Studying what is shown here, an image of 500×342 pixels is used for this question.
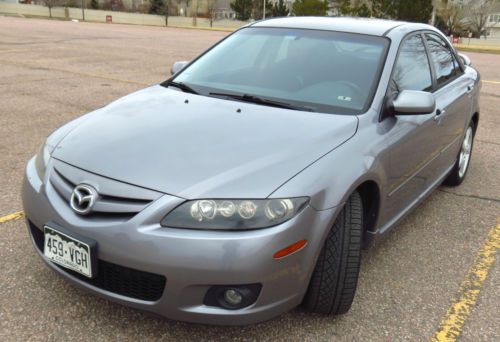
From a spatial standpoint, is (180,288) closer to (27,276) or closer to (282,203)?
(282,203)

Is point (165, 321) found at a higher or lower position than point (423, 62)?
lower

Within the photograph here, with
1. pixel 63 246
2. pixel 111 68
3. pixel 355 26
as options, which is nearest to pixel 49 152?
pixel 63 246

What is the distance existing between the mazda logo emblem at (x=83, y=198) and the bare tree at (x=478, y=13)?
211 feet

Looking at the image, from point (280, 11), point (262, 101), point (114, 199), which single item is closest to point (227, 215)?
point (114, 199)

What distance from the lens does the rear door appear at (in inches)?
152

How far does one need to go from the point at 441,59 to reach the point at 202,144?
2589 millimetres

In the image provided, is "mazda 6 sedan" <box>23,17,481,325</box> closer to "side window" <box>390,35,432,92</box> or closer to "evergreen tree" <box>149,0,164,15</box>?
"side window" <box>390,35,432,92</box>

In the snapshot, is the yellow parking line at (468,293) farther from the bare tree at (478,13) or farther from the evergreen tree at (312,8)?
the bare tree at (478,13)

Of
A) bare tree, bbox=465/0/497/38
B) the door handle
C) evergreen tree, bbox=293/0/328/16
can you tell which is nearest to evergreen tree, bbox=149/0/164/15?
evergreen tree, bbox=293/0/328/16

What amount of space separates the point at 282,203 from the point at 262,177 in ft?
0.52

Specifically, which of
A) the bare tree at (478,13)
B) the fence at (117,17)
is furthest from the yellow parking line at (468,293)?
the bare tree at (478,13)

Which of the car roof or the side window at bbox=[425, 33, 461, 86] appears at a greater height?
the car roof

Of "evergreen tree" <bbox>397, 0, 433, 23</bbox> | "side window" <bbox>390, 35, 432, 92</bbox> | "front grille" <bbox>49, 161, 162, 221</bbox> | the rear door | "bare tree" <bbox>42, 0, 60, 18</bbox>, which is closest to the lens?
"front grille" <bbox>49, 161, 162, 221</bbox>

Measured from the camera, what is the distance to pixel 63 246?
234 centimetres
